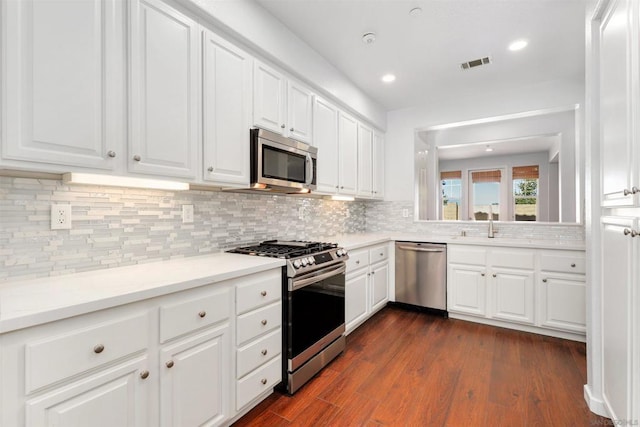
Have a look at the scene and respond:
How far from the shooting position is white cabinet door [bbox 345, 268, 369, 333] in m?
2.79

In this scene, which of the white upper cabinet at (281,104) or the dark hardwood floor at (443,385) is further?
the white upper cabinet at (281,104)

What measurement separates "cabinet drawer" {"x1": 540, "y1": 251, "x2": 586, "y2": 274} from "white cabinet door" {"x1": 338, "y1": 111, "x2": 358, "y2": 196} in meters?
1.99

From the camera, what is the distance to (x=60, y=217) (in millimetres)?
1482

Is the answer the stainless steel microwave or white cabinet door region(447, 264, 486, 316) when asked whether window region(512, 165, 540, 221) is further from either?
the stainless steel microwave

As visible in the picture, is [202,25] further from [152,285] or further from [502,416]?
[502,416]

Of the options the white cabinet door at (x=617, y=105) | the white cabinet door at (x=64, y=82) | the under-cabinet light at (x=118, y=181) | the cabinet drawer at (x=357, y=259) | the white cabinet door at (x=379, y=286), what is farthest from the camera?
the white cabinet door at (x=379, y=286)

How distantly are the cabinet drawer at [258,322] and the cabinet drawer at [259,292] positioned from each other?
38 mm

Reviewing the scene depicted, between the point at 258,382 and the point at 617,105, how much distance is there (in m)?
2.38

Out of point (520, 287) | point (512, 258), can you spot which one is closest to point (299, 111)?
point (512, 258)

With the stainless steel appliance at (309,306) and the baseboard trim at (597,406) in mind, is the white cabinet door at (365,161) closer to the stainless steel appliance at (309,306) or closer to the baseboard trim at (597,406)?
the stainless steel appliance at (309,306)

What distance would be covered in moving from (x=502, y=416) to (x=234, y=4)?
3022 mm

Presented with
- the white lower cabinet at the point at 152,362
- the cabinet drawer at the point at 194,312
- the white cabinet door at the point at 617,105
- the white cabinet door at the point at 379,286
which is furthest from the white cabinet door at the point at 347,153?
the white cabinet door at the point at 617,105

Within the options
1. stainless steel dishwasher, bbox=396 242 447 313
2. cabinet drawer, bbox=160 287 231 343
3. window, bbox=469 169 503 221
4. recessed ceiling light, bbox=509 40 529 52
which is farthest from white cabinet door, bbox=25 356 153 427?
window, bbox=469 169 503 221

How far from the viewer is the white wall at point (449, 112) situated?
3.30m
